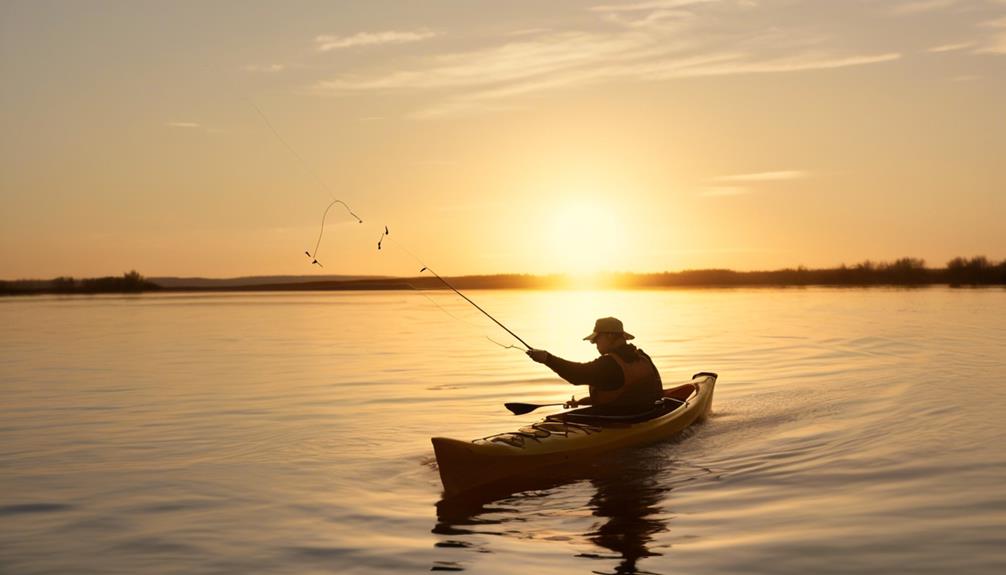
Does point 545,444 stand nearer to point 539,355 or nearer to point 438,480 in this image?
point 539,355

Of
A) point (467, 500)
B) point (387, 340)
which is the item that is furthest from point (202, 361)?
point (467, 500)

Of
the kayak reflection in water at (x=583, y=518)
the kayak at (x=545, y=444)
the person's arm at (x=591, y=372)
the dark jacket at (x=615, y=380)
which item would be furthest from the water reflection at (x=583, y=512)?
the person's arm at (x=591, y=372)

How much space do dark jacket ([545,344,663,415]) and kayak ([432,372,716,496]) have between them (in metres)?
0.14

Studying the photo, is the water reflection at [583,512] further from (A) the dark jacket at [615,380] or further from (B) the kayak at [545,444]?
(A) the dark jacket at [615,380]

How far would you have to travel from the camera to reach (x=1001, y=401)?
53.0 ft

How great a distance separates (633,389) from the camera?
12039mm

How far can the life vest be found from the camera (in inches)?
469

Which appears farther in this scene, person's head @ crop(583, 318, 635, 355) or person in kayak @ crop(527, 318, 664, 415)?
person's head @ crop(583, 318, 635, 355)

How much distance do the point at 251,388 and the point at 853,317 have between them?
107ft

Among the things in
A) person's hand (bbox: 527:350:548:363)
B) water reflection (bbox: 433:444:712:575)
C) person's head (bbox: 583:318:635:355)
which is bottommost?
water reflection (bbox: 433:444:712:575)

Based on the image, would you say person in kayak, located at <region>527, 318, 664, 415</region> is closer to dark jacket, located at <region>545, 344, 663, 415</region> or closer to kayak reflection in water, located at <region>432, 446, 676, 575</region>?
dark jacket, located at <region>545, 344, 663, 415</region>

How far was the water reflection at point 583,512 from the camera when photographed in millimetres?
7664

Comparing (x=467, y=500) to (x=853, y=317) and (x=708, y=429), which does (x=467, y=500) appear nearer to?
(x=708, y=429)

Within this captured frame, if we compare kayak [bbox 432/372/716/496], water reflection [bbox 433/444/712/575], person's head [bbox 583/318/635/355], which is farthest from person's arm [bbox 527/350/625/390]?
water reflection [bbox 433/444/712/575]
